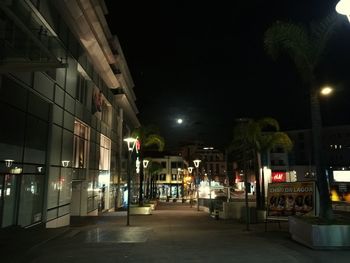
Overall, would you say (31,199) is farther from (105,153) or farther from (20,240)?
(105,153)

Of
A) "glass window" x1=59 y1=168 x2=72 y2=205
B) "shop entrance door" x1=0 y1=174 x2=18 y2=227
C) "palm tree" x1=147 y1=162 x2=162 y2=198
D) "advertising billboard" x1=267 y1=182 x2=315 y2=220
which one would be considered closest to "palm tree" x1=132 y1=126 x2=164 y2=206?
"palm tree" x1=147 y1=162 x2=162 y2=198

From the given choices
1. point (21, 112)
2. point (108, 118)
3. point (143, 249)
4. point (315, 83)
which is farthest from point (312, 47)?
point (108, 118)

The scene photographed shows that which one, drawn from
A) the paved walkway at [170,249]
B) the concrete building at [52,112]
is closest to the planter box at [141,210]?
the concrete building at [52,112]

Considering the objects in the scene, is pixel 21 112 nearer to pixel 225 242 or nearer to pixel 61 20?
pixel 61 20

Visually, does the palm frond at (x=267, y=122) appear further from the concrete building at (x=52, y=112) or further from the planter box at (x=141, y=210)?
the concrete building at (x=52, y=112)

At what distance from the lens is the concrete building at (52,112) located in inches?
Result: 471

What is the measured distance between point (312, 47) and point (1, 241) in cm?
1303

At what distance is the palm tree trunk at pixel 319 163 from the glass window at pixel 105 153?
68.2 ft

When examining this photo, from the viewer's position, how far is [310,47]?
13.6 m

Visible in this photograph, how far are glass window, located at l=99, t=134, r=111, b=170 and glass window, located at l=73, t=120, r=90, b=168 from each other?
535 cm

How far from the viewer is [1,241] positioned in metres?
11.7

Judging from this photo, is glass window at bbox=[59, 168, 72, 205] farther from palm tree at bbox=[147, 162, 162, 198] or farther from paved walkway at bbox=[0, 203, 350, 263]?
palm tree at bbox=[147, 162, 162, 198]

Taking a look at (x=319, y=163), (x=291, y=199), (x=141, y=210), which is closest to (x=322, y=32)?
(x=319, y=163)

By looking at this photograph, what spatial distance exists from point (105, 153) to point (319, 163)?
22910 millimetres
